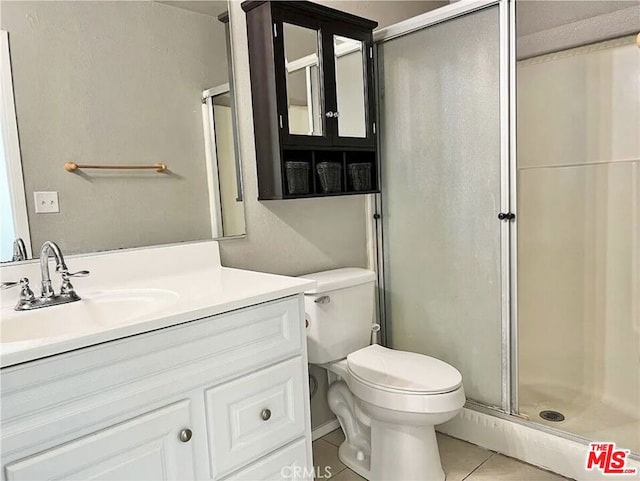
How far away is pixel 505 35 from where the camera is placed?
1.79 metres

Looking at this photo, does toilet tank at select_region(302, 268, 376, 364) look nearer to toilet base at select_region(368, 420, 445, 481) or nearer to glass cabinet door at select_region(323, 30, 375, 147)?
toilet base at select_region(368, 420, 445, 481)

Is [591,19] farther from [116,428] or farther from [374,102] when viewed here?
[116,428]

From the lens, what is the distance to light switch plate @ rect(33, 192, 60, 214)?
1.36 m

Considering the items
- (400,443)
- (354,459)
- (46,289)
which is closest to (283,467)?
(400,443)

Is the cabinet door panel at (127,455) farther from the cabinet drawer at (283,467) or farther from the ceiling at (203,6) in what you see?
the ceiling at (203,6)

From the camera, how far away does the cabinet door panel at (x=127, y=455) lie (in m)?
0.91

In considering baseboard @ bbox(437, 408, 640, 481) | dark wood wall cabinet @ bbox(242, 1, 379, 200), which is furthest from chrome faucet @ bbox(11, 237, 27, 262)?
baseboard @ bbox(437, 408, 640, 481)

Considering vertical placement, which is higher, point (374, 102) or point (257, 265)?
point (374, 102)

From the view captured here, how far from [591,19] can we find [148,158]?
1991 mm

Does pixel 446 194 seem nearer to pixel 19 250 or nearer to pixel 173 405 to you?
pixel 173 405

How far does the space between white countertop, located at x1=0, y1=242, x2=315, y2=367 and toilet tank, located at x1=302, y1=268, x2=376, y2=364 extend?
40 centimetres

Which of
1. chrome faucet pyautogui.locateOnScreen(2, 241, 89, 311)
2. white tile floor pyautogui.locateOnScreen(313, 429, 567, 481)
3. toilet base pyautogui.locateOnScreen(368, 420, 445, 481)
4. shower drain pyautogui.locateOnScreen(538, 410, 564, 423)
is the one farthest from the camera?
shower drain pyautogui.locateOnScreen(538, 410, 564, 423)

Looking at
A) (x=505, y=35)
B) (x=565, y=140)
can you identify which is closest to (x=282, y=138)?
(x=505, y=35)
